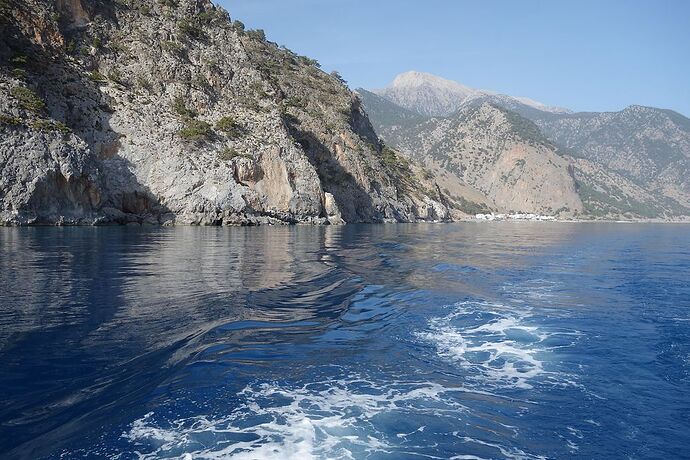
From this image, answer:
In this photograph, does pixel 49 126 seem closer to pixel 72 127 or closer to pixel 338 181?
pixel 72 127

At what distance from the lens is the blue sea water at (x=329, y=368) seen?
7.58 metres

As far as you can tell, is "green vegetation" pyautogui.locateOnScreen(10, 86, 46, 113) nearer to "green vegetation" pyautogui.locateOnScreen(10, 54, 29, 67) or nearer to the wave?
"green vegetation" pyautogui.locateOnScreen(10, 54, 29, 67)

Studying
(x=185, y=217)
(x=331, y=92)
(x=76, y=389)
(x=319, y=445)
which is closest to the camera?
(x=319, y=445)

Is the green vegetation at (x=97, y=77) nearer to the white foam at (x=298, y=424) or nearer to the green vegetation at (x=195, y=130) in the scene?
the green vegetation at (x=195, y=130)

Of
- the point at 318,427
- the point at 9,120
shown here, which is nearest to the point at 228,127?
the point at 9,120

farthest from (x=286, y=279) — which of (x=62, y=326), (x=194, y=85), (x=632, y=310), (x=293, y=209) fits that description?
(x=194, y=85)

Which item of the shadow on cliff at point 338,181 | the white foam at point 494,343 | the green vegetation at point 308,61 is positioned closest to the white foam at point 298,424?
the white foam at point 494,343

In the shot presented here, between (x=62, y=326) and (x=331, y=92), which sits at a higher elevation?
(x=331, y=92)

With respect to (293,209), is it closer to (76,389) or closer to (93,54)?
(93,54)

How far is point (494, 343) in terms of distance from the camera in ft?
44.4

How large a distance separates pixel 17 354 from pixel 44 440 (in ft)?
13.8

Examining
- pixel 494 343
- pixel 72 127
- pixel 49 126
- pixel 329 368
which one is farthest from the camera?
→ pixel 72 127

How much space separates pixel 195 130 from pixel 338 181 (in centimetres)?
3242

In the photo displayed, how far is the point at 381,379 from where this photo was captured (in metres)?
10.2
